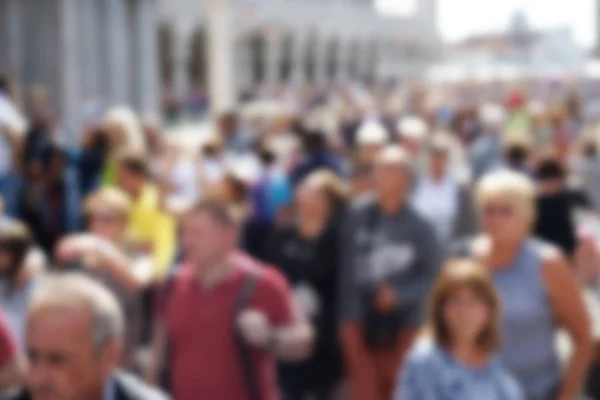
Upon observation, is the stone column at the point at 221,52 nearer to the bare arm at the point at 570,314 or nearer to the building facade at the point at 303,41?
the building facade at the point at 303,41

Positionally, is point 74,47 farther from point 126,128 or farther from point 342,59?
point 342,59

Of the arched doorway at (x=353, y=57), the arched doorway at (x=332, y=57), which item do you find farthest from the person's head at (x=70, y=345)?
the arched doorway at (x=353, y=57)

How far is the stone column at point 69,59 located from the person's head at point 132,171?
9.97 meters

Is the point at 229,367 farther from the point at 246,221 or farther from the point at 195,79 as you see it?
the point at 195,79

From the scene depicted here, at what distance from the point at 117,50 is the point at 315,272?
499 inches

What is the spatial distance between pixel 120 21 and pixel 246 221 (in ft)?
37.0

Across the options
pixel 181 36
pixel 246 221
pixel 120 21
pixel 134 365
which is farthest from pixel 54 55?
pixel 181 36

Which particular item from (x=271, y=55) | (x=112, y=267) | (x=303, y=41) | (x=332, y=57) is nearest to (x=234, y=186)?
(x=112, y=267)

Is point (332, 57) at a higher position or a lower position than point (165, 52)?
lower

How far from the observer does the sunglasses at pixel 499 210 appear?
4.39m

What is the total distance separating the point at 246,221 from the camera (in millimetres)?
6855

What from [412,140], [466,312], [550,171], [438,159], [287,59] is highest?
[466,312]

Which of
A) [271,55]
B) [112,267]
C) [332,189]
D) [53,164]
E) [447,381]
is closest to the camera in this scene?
[447,381]

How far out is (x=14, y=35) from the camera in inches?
636
